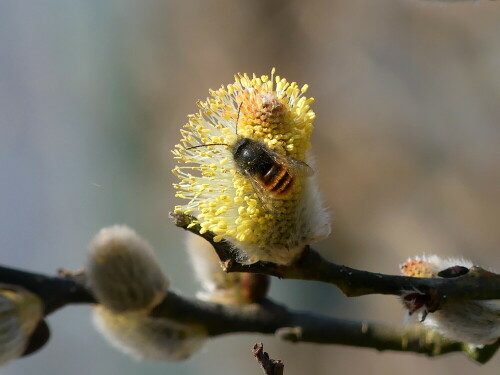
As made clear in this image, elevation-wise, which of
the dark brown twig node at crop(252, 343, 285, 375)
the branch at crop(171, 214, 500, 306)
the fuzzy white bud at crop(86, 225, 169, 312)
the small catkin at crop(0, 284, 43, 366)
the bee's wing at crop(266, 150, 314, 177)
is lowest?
the small catkin at crop(0, 284, 43, 366)

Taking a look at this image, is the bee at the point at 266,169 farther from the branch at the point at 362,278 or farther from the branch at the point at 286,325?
the branch at the point at 286,325

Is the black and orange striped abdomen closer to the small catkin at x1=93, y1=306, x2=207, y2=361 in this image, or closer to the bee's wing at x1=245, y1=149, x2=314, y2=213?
the bee's wing at x1=245, y1=149, x2=314, y2=213

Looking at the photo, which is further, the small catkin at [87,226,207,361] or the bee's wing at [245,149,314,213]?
the small catkin at [87,226,207,361]

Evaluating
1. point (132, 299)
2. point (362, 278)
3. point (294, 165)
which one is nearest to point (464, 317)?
point (362, 278)

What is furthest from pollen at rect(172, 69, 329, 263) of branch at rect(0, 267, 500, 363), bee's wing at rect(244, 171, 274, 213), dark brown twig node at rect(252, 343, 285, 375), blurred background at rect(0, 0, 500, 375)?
blurred background at rect(0, 0, 500, 375)

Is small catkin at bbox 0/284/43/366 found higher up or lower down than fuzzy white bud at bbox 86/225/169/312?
lower down

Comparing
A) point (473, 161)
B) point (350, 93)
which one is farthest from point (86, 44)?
point (473, 161)

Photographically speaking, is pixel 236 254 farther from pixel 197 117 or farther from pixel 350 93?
pixel 350 93
